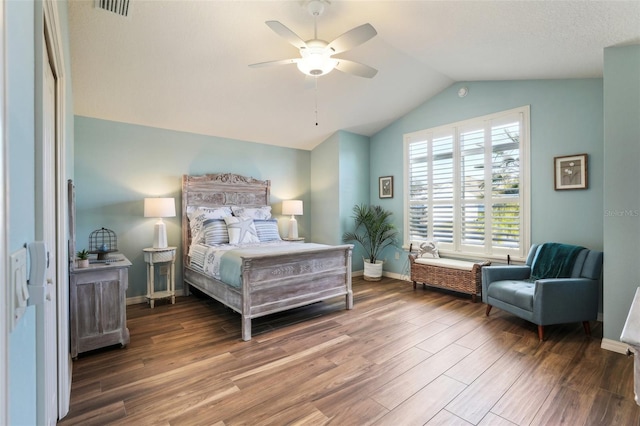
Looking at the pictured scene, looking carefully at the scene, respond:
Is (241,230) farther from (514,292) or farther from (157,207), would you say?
(514,292)

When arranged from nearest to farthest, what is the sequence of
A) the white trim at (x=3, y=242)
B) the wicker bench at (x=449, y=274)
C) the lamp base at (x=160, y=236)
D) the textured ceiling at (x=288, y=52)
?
1. the white trim at (x=3, y=242)
2. the textured ceiling at (x=288, y=52)
3. the lamp base at (x=160, y=236)
4. the wicker bench at (x=449, y=274)

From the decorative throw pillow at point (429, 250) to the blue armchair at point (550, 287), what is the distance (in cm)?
130

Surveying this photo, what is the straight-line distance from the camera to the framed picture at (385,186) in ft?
18.2

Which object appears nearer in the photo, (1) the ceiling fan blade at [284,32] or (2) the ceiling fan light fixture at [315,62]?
(1) the ceiling fan blade at [284,32]

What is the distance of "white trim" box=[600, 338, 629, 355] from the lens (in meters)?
2.65

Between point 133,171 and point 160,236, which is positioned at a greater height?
point 133,171

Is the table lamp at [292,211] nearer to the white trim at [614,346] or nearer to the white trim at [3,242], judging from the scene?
the white trim at [614,346]

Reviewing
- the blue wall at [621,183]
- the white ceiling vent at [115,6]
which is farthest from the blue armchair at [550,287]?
the white ceiling vent at [115,6]

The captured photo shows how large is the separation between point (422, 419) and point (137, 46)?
3.79 m

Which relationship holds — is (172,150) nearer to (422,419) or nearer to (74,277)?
(74,277)

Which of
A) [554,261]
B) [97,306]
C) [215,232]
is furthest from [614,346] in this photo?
[97,306]

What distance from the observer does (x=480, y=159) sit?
4.48 metres

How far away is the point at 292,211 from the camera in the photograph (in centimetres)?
534

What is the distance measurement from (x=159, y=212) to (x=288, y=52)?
2484 millimetres
